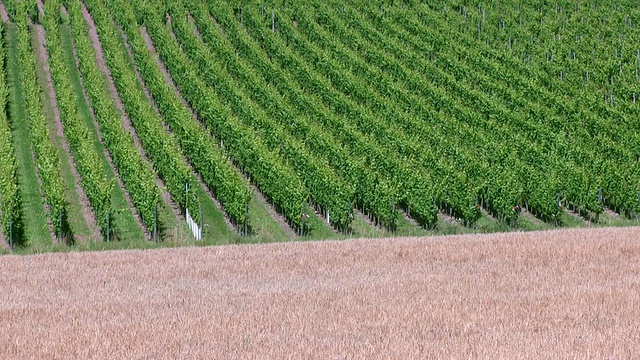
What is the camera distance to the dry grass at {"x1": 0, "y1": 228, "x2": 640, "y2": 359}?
79.0 feet

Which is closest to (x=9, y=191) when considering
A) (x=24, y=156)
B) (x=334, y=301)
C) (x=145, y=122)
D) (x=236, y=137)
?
(x=24, y=156)

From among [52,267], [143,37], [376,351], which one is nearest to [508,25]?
[143,37]

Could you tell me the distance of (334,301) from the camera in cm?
3031

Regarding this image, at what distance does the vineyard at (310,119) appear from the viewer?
190 feet

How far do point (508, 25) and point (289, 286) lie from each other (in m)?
69.9

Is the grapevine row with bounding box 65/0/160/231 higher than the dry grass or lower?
lower

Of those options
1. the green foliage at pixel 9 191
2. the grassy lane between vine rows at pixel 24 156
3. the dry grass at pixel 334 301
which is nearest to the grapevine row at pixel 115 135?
the grassy lane between vine rows at pixel 24 156

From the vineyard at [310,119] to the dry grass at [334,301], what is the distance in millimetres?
12931

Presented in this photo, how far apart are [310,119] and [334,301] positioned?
44965 mm

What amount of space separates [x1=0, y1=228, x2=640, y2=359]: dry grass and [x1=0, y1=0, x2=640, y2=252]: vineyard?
1293cm

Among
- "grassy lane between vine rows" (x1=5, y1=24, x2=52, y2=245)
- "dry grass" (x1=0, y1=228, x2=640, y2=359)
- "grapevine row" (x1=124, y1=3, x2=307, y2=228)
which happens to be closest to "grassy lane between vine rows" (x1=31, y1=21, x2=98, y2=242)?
"grassy lane between vine rows" (x1=5, y1=24, x2=52, y2=245)

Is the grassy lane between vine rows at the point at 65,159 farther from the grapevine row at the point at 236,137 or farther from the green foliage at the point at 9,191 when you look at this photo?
the grapevine row at the point at 236,137

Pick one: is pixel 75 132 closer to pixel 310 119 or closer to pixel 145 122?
pixel 145 122

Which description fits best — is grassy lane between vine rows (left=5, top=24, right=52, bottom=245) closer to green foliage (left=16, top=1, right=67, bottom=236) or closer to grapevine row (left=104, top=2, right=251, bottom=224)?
green foliage (left=16, top=1, right=67, bottom=236)
